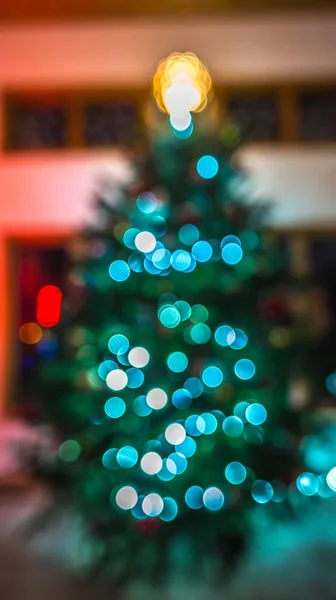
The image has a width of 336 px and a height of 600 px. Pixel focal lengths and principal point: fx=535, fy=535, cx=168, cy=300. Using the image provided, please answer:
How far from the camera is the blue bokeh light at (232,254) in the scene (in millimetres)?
2352

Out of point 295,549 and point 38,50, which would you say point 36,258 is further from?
point 295,549

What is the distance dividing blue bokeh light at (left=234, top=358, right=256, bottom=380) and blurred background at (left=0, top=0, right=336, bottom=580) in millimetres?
1919

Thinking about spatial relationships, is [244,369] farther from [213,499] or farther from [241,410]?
[213,499]

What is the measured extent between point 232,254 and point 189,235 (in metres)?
0.21

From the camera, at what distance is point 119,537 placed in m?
2.36

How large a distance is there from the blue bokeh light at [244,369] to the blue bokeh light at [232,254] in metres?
0.43

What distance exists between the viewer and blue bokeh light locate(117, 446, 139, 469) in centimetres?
231

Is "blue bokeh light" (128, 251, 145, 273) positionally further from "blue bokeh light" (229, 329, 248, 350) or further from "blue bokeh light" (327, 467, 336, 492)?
"blue bokeh light" (327, 467, 336, 492)

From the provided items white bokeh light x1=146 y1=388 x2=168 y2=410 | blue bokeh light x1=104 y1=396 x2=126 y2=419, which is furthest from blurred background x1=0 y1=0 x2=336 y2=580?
white bokeh light x1=146 y1=388 x2=168 y2=410

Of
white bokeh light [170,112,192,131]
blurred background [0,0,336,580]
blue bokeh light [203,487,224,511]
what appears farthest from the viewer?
blurred background [0,0,336,580]

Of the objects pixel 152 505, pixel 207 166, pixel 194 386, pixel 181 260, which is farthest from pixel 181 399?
pixel 207 166

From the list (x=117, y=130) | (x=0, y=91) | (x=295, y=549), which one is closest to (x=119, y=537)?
(x=295, y=549)

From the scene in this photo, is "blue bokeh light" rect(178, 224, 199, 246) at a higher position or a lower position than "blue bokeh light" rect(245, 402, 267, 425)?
higher

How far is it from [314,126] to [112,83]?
1671 millimetres
